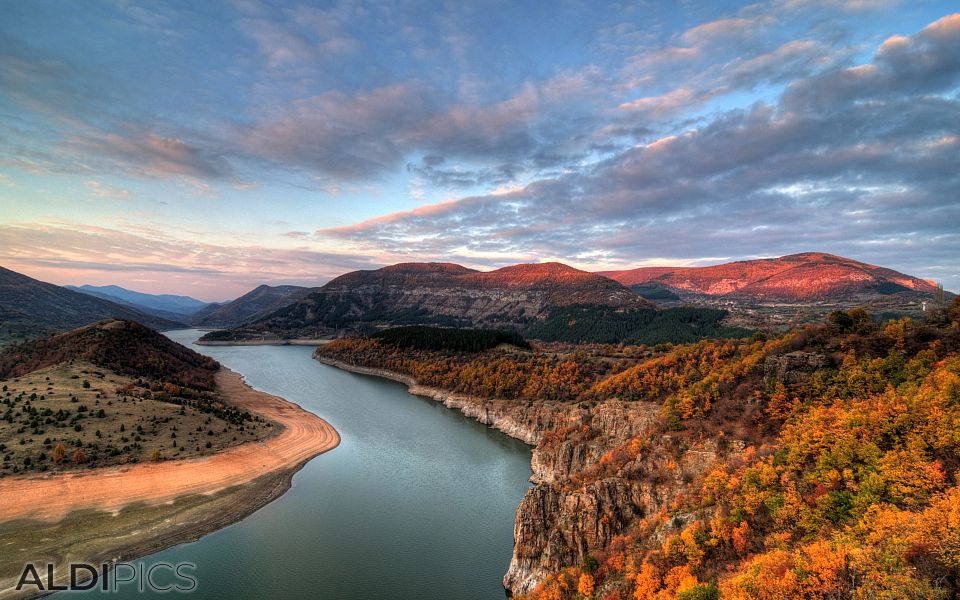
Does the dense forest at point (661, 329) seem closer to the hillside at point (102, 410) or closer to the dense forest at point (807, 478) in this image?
the dense forest at point (807, 478)

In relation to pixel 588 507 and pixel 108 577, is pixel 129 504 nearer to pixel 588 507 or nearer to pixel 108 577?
pixel 108 577

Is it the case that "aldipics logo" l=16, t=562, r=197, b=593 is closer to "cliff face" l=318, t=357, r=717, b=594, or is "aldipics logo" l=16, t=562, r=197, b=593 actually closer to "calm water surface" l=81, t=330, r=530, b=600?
"calm water surface" l=81, t=330, r=530, b=600

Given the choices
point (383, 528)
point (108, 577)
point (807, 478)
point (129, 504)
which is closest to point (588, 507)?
point (807, 478)

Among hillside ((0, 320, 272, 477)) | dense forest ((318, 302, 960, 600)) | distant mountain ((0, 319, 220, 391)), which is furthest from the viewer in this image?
distant mountain ((0, 319, 220, 391))

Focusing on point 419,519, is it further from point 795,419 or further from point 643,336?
point 643,336

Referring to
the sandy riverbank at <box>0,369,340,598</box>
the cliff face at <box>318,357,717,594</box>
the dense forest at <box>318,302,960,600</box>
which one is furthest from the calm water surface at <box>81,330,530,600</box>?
the dense forest at <box>318,302,960,600</box>

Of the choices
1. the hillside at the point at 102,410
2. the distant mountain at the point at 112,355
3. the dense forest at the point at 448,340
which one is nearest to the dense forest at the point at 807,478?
the hillside at the point at 102,410
